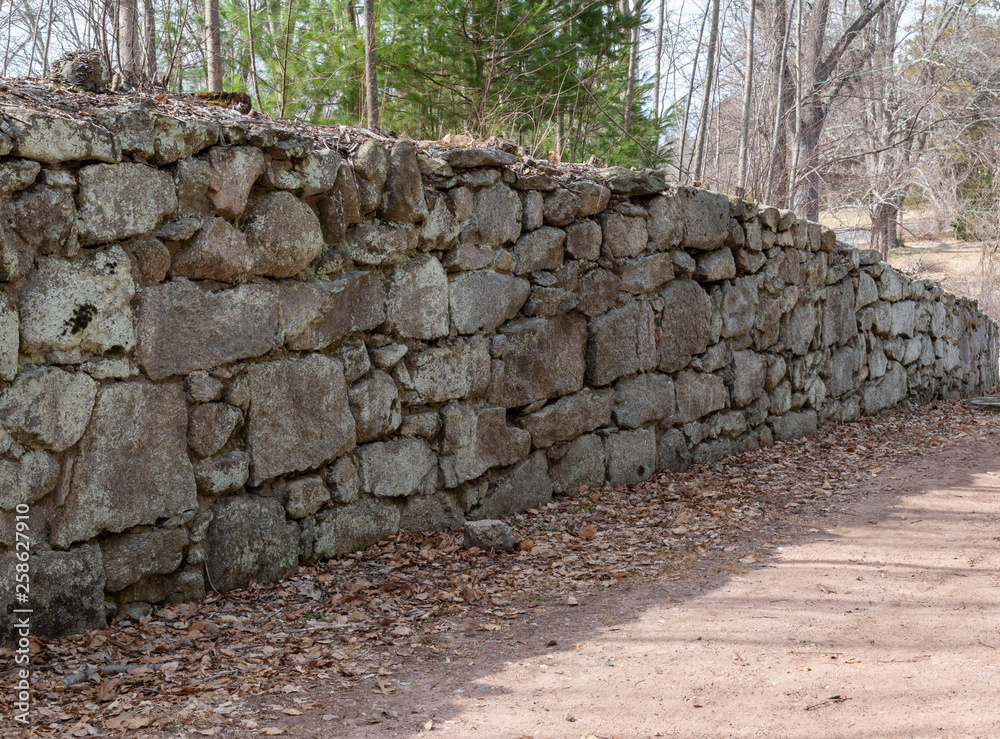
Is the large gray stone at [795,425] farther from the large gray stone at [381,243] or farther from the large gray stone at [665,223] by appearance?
the large gray stone at [381,243]

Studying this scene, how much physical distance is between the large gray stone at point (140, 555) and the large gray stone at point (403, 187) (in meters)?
1.81

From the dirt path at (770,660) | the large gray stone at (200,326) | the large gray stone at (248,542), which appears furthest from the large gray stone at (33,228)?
the dirt path at (770,660)

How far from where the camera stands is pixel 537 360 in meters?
5.02

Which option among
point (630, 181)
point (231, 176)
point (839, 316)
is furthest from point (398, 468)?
point (839, 316)

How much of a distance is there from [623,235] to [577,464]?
1.53m

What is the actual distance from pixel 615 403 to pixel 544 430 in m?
0.70

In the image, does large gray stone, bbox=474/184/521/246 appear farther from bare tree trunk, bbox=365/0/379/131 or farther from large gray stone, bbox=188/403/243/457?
large gray stone, bbox=188/403/243/457

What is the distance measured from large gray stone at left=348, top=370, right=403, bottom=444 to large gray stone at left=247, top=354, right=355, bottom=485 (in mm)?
72

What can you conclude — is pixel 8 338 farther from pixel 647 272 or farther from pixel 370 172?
pixel 647 272

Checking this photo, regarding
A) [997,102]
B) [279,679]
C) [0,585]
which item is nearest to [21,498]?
[0,585]

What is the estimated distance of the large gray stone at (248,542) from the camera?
3.58m

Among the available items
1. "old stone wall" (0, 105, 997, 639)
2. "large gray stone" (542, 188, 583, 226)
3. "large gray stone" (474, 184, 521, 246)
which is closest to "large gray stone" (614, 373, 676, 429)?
"old stone wall" (0, 105, 997, 639)

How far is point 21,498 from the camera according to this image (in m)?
2.96

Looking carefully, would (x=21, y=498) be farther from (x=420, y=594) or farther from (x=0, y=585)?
(x=420, y=594)
